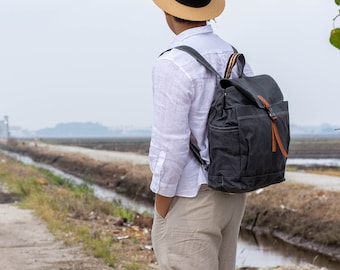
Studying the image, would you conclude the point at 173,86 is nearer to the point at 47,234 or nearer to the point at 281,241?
the point at 47,234

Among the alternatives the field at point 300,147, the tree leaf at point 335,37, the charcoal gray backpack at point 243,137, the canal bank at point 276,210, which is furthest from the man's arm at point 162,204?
→ the field at point 300,147

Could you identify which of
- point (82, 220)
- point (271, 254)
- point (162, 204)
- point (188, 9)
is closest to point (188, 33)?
point (188, 9)

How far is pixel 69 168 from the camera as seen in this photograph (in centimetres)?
3472

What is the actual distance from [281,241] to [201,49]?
10.6 m

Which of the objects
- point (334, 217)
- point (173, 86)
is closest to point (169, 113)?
point (173, 86)

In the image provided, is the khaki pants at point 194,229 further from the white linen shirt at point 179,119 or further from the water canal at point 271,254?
the water canal at point 271,254

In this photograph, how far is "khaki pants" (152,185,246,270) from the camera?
7.07 ft

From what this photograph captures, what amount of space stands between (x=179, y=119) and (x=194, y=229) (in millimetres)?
400

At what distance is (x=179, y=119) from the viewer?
2.07 meters

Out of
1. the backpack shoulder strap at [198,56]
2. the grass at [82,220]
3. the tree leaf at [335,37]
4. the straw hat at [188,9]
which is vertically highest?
the straw hat at [188,9]

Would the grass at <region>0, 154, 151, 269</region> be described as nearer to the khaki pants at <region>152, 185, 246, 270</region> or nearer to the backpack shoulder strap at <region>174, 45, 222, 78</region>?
the khaki pants at <region>152, 185, 246, 270</region>

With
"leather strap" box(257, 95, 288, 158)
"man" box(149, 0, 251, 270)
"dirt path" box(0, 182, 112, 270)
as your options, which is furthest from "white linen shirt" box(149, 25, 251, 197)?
"dirt path" box(0, 182, 112, 270)

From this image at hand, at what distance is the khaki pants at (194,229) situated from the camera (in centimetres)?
215

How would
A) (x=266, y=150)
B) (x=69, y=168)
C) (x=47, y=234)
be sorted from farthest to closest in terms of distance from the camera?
(x=69, y=168)
(x=47, y=234)
(x=266, y=150)
